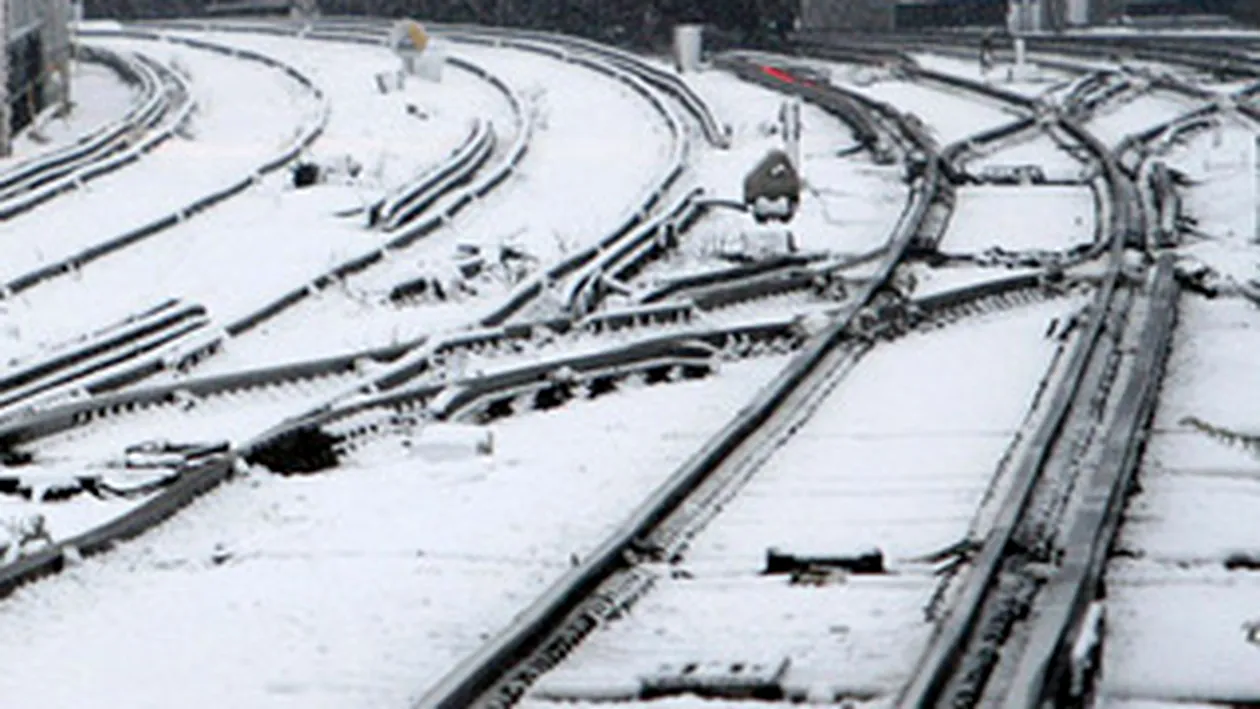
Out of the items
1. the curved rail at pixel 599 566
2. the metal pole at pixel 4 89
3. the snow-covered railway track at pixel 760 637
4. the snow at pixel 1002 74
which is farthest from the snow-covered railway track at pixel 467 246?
the snow at pixel 1002 74

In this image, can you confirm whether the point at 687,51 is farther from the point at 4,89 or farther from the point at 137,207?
the point at 137,207

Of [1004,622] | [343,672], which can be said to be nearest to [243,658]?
[343,672]

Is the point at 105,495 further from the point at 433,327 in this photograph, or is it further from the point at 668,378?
the point at 433,327

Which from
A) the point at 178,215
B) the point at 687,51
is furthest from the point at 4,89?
the point at 687,51

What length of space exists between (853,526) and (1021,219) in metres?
10.9

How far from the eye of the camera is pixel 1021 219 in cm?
2012

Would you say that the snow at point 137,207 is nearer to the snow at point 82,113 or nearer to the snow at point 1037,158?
the snow at point 82,113

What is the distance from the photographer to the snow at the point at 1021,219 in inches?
733

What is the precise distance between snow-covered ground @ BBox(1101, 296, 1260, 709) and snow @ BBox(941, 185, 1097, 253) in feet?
19.2

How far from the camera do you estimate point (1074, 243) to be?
18.4m

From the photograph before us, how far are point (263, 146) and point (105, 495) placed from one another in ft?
61.0

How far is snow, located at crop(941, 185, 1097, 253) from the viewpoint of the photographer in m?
18.6

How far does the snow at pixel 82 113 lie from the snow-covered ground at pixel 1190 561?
18.0 meters

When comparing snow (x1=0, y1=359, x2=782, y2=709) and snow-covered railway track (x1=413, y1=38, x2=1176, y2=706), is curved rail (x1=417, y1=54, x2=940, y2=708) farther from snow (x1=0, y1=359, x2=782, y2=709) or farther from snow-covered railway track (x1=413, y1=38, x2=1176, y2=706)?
snow (x1=0, y1=359, x2=782, y2=709)
